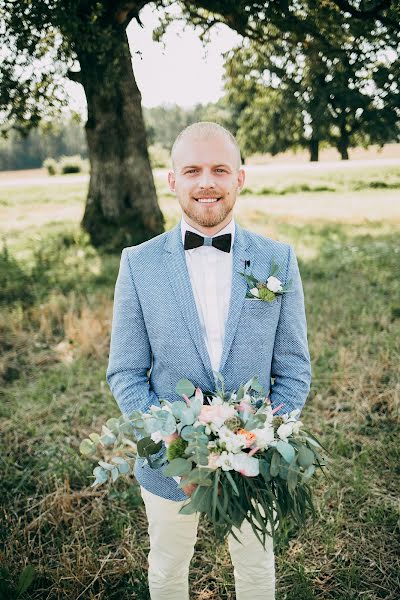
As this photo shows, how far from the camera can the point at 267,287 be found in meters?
2.31

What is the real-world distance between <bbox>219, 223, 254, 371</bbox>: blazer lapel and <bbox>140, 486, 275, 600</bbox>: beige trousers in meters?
0.76

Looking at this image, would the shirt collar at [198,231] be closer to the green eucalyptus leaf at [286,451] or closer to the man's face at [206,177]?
the man's face at [206,177]

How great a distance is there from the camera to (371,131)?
1158 centimetres

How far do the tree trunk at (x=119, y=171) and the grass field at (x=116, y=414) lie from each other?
1.34 metres

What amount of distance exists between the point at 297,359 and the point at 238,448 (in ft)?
2.68

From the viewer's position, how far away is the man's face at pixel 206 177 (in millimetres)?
2270

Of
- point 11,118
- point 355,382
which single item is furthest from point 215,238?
point 11,118

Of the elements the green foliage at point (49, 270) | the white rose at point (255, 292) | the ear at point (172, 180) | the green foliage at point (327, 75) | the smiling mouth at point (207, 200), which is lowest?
the green foliage at point (49, 270)

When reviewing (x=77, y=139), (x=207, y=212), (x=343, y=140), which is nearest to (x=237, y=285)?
(x=207, y=212)

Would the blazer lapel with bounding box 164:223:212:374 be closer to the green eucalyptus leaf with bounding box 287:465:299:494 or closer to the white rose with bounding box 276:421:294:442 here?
the white rose with bounding box 276:421:294:442

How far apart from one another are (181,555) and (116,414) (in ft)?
7.95

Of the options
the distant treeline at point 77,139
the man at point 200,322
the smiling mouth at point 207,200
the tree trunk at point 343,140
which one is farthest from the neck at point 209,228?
the distant treeline at point 77,139

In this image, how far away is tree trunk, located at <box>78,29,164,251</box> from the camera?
1016cm

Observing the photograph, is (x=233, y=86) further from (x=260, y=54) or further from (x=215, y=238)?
(x=215, y=238)
